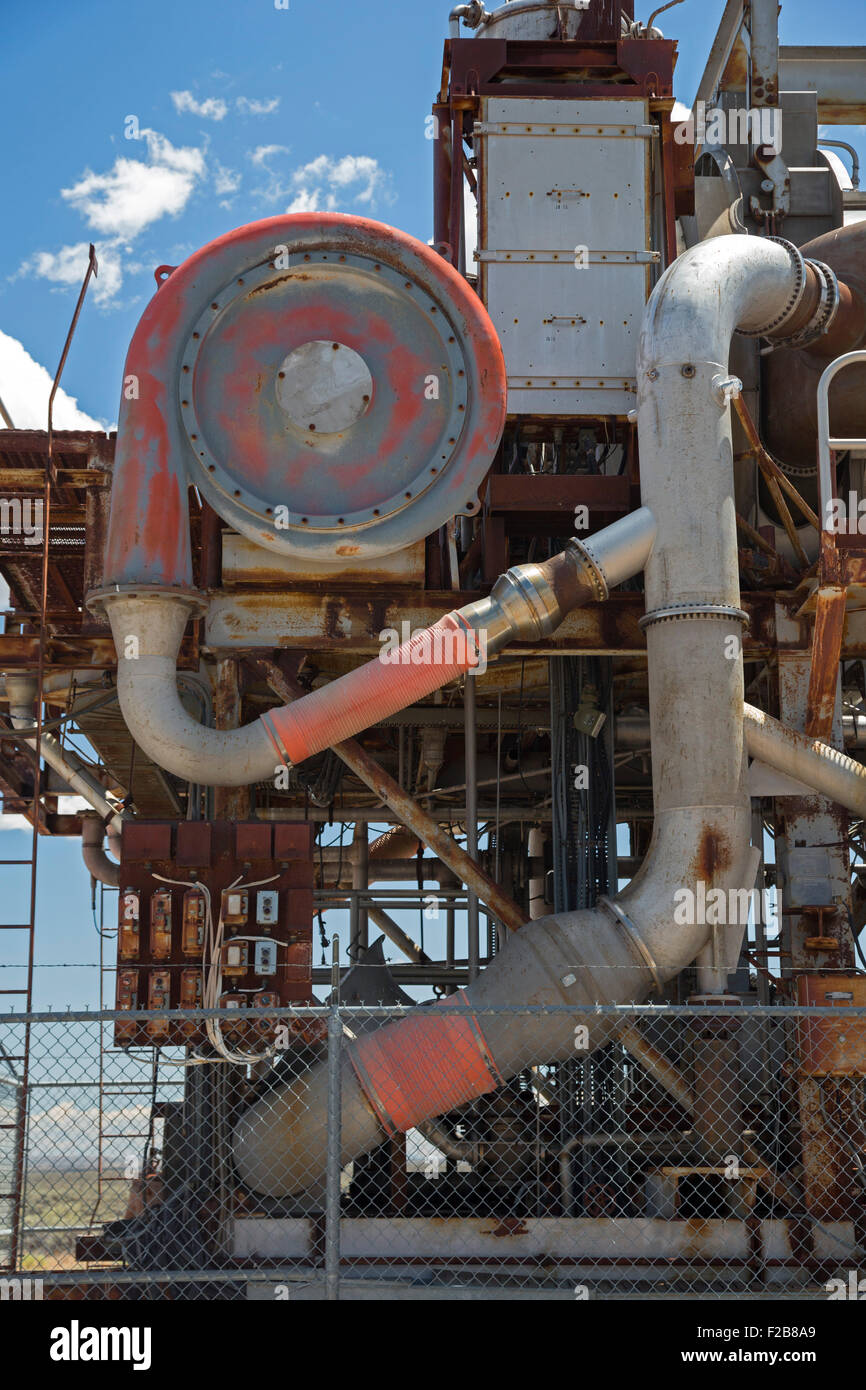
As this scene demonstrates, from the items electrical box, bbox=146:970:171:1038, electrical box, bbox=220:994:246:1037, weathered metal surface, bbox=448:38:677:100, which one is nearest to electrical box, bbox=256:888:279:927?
electrical box, bbox=220:994:246:1037

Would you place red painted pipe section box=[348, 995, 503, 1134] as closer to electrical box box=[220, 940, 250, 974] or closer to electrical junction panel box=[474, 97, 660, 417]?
electrical box box=[220, 940, 250, 974]

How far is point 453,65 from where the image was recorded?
511 inches

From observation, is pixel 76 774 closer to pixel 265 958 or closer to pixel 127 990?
pixel 127 990

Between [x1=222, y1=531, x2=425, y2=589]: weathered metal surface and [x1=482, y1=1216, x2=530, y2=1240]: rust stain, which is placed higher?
[x1=222, y1=531, x2=425, y2=589]: weathered metal surface

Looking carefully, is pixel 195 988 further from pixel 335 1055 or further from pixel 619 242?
pixel 619 242

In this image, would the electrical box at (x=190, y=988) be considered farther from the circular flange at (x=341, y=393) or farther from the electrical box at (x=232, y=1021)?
the circular flange at (x=341, y=393)

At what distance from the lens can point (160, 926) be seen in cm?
1016

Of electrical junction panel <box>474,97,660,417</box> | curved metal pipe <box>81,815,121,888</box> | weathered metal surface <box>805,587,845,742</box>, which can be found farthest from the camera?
curved metal pipe <box>81,815,121,888</box>

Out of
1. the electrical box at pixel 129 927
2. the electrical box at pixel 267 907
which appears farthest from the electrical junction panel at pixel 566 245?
the electrical box at pixel 129 927

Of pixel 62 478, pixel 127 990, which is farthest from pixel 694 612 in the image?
pixel 62 478

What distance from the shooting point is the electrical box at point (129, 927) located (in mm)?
10133

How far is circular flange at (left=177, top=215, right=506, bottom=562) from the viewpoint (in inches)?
452

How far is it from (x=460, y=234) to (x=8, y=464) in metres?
4.60

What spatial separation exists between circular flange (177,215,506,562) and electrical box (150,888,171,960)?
300 centimetres
